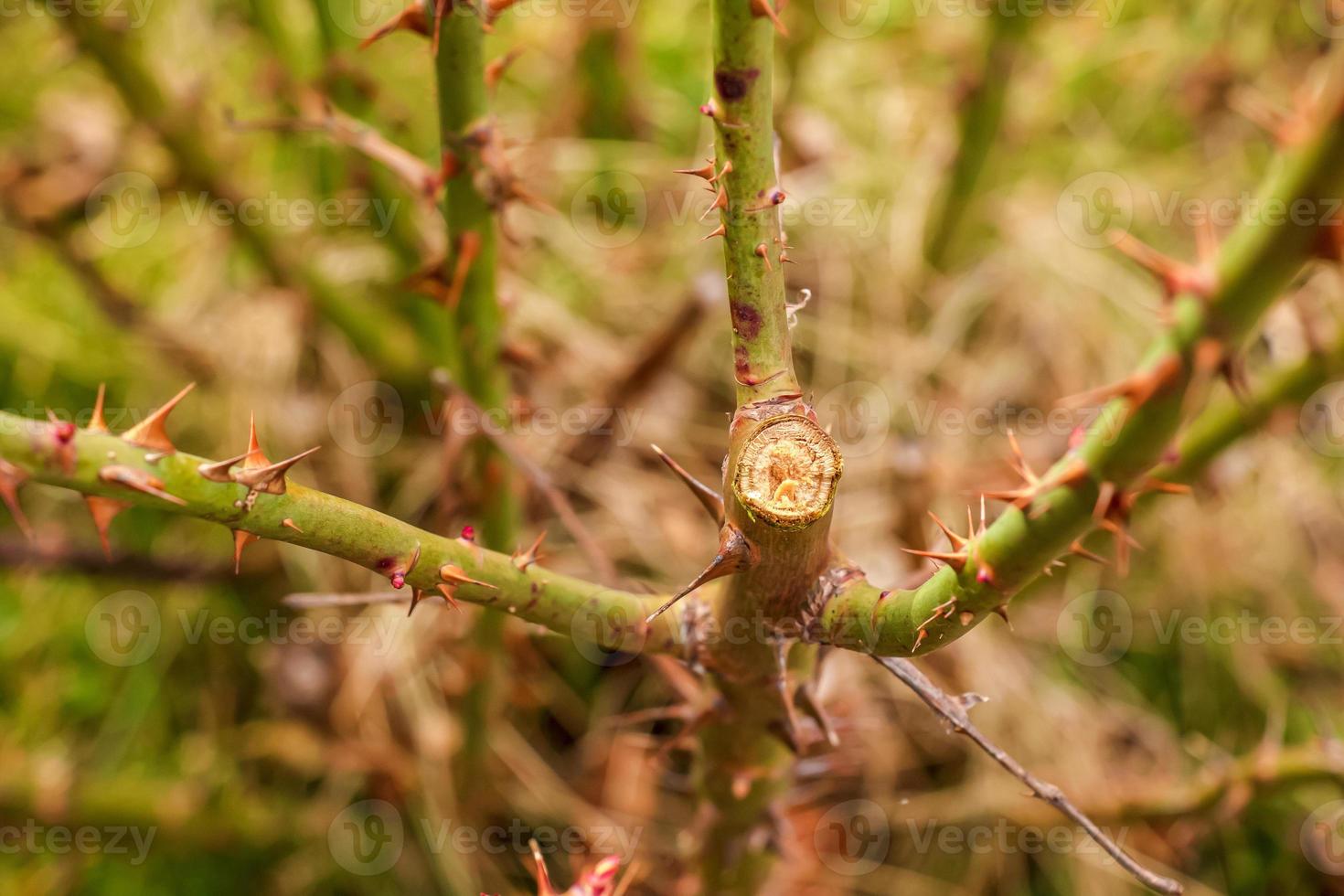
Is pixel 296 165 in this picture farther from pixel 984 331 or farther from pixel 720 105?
pixel 720 105

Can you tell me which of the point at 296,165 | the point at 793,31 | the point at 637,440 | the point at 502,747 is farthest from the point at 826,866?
the point at 296,165

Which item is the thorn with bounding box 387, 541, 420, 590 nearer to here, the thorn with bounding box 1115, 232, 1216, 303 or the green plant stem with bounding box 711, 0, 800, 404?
the green plant stem with bounding box 711, 0, 800, 404

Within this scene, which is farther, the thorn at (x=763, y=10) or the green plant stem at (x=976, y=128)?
the green plant stem at (x=976, y=128)

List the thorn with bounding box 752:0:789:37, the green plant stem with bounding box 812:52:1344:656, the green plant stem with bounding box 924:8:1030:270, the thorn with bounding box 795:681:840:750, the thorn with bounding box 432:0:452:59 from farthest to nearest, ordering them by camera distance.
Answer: the green plant stem with bounding box 924:8:1030:270 < the thorn with bounding box 795:681:840:750 < the thorn with bounding box 432:0:452:59 < the thorn with bounding box 752:0:789:37 < the green plant stem with bounding box 812:52:1344:656

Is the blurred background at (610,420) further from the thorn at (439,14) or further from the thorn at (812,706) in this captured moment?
the thorn at (439,14)

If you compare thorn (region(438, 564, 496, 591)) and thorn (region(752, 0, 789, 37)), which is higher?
thorn (region(752, 0, 789, 37))

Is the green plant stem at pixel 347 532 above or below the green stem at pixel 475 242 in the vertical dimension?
below

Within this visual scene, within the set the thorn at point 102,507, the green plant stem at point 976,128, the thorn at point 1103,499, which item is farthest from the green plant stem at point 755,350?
the green plant stem at point 976,128

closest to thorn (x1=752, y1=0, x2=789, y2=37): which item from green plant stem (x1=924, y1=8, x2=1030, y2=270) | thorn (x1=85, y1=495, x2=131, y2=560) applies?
thorn (x1=85, y1=495, x2=131, y2=560)
